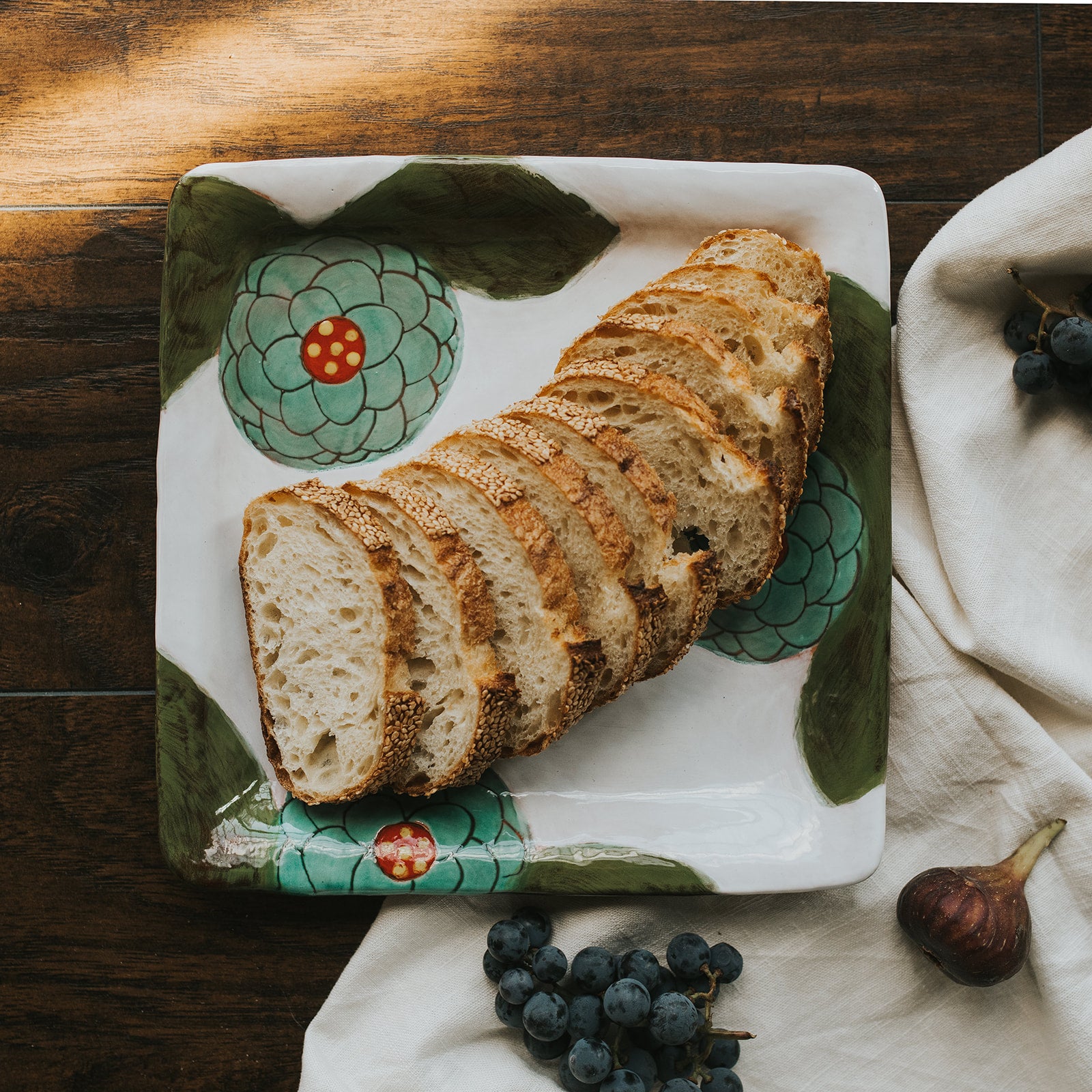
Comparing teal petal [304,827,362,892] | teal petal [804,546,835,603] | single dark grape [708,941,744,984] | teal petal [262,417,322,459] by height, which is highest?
teal petal [262,417,322,459]

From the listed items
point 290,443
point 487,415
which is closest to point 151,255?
point 290,443

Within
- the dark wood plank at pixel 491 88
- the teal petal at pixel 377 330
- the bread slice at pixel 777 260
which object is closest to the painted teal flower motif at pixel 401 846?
the teal petal at pixel 377 330

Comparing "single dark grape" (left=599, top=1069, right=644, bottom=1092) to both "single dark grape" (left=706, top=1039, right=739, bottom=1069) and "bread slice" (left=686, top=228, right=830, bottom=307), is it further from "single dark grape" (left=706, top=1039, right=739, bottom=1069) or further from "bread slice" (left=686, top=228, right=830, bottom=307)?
"bread slice" (left=686, top=228, right=830, bottom=307)

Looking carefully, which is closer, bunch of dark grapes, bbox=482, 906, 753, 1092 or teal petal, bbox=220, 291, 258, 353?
bunch of dark grapes, bbox=482, 906, 753, 1092

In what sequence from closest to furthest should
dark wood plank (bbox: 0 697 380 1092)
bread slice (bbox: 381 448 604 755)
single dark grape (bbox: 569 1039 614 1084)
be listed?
1. bread slice (bbox: 381 448 604 755)
2. single dark grape (bbox: 569 1039 614 1084)
3. dark wood plank (bbox: 0 697 380 1092)

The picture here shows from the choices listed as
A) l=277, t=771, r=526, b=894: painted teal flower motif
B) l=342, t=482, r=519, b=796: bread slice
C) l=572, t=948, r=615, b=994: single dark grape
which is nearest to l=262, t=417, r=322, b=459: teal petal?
l=342, t=482, r=519, b=796: bread slice

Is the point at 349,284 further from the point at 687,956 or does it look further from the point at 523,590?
the point at 687,956

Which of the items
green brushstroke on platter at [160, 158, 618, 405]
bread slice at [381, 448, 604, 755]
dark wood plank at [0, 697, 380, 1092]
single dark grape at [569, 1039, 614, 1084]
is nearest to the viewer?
bread slice at [381, 448, 604, 755]
